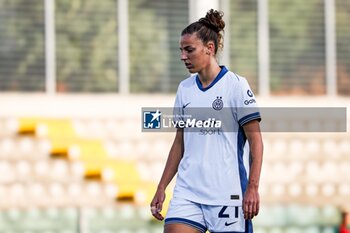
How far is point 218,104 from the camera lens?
6.79 metres

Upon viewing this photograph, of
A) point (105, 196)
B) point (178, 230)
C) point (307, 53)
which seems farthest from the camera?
point (307, 53)

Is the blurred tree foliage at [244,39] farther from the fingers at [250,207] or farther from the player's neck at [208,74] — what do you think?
the fingers at [250,207]

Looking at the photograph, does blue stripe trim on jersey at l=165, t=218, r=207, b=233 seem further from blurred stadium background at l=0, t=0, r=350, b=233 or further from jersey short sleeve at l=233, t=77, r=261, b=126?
blurred stadium background at l=0, t=0, r=350, b=233

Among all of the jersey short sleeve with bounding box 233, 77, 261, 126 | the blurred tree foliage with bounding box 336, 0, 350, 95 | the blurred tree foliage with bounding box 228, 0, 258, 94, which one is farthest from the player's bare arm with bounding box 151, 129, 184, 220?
the blurred tree foliage with bounding box 336, 0, 350, 95

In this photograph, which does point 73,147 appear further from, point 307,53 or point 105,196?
point 307,53

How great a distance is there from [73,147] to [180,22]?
9.42 ft

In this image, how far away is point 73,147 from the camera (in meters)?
15.4

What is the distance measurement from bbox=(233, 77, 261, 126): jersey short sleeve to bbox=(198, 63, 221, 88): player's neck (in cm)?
17

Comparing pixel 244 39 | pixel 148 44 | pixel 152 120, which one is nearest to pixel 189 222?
pixel 152 120

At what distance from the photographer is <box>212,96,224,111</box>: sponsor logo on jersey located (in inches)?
267

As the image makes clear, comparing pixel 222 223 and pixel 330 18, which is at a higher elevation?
pixel 330 18

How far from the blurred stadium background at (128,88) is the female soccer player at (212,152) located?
7840 millimetres

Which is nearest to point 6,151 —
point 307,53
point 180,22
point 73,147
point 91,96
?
point 73,147

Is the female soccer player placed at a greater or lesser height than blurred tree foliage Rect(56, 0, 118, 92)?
lesser
